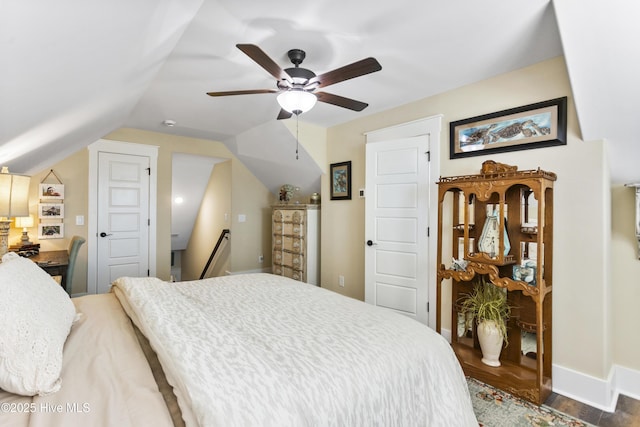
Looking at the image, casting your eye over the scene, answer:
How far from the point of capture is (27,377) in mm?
857

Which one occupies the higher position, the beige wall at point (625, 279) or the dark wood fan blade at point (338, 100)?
the dark wood fan blade at point (338, 100)

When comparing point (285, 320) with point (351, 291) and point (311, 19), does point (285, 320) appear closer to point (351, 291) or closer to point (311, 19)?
point (311, 19)

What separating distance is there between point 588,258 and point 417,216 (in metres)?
1.32

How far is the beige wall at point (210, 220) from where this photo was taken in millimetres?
5383

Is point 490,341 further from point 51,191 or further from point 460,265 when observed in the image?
point 51,191

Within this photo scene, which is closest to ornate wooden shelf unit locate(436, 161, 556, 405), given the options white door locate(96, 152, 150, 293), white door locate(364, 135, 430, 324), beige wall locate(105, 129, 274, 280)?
white door locate(364, 135, 430, 324)

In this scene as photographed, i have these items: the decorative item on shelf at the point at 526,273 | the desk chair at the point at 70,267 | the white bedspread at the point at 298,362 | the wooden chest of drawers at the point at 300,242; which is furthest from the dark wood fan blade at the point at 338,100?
the desk chair at the point at 70,267

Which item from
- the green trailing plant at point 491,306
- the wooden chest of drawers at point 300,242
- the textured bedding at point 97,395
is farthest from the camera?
the wooden chest of drawers at point 300,242

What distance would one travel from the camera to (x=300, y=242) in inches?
170

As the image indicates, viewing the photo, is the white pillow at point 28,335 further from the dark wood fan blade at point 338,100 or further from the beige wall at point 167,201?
the beige wall at point 167,201

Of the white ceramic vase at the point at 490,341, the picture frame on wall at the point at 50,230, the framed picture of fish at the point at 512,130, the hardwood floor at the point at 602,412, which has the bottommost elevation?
the hardwood floor at the point at 602,412

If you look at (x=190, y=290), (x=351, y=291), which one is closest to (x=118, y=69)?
(x=190, y=290)

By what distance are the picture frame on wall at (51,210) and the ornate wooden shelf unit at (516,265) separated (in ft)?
14.2

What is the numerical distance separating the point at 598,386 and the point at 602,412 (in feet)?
0.49
